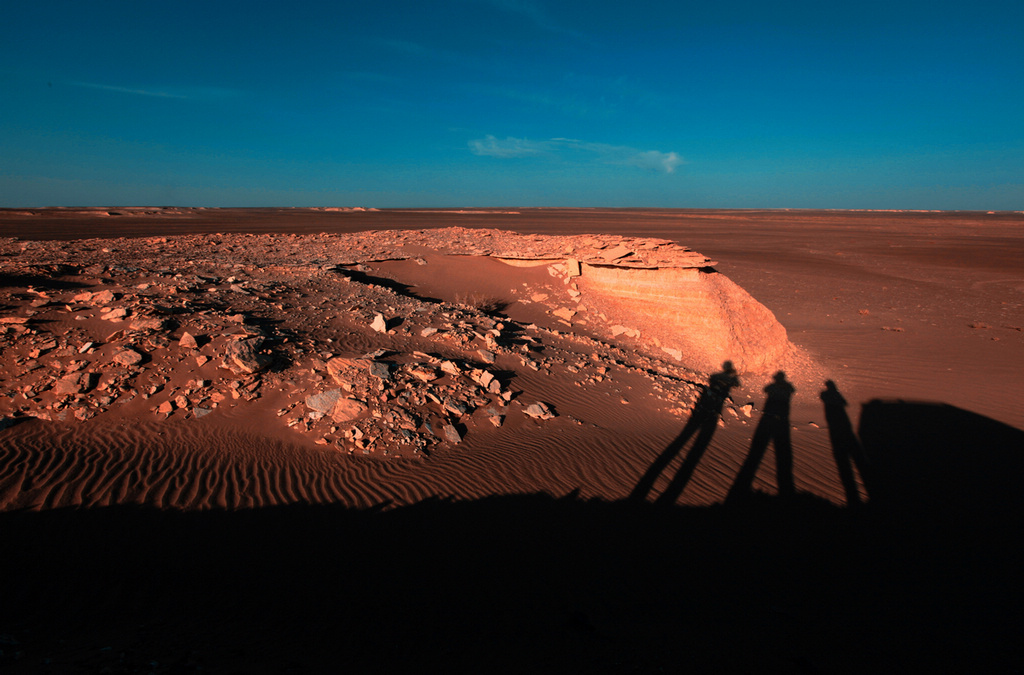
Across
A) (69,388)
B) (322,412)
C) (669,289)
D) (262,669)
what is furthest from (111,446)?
(669,289)

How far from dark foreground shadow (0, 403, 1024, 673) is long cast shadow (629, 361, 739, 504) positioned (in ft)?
1.23

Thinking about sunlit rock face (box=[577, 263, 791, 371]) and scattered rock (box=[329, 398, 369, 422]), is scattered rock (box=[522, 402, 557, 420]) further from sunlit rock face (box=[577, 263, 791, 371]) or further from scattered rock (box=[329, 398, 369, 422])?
sunlit rock face (box=[577, 263, 791, 371])

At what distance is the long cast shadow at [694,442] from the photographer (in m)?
5.13

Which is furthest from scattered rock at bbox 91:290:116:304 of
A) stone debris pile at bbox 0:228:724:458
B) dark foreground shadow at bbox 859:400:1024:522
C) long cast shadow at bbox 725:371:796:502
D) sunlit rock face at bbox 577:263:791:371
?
dark foreground shadow at bbox 859:400:1024:522

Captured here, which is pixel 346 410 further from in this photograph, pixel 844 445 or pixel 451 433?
pixel 844 445

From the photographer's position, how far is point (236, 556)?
3545 mm

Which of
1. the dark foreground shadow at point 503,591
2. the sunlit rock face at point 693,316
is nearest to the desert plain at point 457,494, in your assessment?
the dark foreground shadow at point 503,591

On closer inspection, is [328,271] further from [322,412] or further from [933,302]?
[933,302]

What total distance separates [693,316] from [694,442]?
502 cm

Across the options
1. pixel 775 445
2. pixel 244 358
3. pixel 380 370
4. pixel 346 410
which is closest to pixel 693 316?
pixel 775 445

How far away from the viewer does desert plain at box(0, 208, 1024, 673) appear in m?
3.09

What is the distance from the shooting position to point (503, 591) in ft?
11.6

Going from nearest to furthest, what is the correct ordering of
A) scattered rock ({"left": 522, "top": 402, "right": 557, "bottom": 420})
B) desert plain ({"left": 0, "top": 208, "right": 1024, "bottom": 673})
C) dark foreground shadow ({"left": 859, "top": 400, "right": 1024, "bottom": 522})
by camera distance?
desert plain ({"left": 0, "top": 208, "right": 1024, "bottom": 673}) → dark foreground shadow ({"left": 859, "top": 400, "right": 1024, "bottom": 522}) → scattered rock ({"left": 522, "top": 402, "right": 557, "bottom": 420})

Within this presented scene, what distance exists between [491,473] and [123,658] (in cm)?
313
